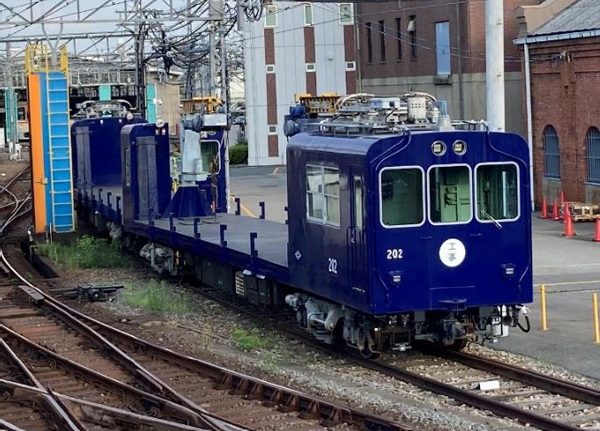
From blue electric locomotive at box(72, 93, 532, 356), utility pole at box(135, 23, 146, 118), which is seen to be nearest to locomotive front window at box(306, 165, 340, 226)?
blue electric locomotive at box(72, 93, 532, 356)

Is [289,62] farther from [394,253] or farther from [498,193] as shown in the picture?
[394,253]

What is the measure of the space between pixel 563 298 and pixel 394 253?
6803mm

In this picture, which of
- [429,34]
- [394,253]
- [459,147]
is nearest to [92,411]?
[394,253]

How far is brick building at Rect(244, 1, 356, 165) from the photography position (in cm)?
6362

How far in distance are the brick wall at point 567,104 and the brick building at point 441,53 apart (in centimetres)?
381

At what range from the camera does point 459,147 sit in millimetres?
13898

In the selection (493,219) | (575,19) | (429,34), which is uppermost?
(429,34)

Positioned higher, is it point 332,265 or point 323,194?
point 323,194

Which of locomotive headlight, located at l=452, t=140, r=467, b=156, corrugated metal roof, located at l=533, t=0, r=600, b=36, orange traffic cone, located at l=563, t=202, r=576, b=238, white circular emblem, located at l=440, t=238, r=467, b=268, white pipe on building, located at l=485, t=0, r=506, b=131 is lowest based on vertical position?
orange traffic cone, located at l=563, t=202, r=576, b=238

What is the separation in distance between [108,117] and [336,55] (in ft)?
105

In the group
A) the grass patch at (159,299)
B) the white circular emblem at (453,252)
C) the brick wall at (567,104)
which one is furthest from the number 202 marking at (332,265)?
the brick wall at (567,104)

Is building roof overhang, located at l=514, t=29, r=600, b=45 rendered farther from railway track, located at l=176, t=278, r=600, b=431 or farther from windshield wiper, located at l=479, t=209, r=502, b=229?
windshield wiper, located at l=479, t=209, r=502, b=229

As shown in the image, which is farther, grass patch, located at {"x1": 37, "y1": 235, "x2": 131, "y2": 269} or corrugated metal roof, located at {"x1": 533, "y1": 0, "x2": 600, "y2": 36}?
corrugated metal roof, located at {"x1": 533, "y1": 0, "x2": 600, "y2": 36}

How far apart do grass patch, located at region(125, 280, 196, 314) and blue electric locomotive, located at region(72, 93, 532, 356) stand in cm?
474
